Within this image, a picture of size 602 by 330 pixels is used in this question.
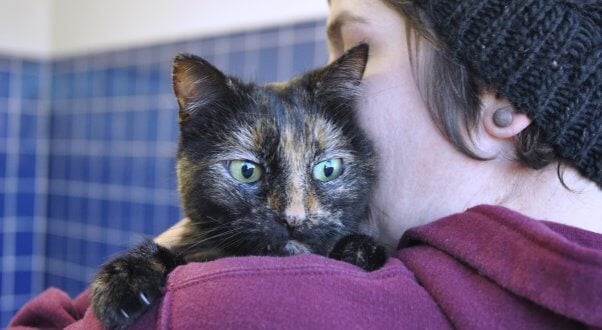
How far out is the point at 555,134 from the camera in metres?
0.88

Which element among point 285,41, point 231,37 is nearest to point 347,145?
point 285,41

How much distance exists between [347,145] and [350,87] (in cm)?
12

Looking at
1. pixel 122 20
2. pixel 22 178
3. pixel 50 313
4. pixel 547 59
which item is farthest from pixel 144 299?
pixel 22 178

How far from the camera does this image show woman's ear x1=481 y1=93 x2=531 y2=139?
36.0 inches

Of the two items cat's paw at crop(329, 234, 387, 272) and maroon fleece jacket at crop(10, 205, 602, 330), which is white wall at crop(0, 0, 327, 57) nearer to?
cat's paw at crop(329, 234, 387, 272)

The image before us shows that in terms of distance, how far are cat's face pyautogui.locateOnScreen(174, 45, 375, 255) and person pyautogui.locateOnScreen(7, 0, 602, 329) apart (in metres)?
0.08

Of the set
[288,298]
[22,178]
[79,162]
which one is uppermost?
[288,298]

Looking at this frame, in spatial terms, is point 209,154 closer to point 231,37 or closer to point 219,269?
point 219,269

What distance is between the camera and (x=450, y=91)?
955mm

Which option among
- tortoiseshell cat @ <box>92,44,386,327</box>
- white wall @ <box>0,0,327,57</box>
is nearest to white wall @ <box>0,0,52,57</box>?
white wall @ <box>0,0,327,57</box>

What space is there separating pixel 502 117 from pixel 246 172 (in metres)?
0.42

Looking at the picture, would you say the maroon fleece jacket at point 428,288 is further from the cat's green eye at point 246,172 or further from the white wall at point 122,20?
the white wall at point 122,20

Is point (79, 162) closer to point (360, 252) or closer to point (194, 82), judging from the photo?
point (194, 82)

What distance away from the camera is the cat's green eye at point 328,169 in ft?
3.25
